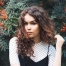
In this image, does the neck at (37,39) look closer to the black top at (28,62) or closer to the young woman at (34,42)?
the young woman at (34,42)

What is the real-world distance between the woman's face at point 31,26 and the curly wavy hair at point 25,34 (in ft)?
0.13

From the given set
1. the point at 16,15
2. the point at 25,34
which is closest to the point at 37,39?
the point at 25,34

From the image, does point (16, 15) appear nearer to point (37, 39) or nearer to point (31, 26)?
point (37, 39)

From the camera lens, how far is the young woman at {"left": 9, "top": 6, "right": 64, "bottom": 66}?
3.57 meters

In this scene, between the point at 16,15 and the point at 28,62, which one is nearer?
the point at 28,62

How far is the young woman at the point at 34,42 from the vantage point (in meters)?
3.57

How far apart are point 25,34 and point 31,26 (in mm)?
111

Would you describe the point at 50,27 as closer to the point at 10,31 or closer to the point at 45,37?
the point at 45,37

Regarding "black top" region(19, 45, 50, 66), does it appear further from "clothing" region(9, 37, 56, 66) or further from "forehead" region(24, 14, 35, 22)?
"forehead" region(24, 14, 35, 22)

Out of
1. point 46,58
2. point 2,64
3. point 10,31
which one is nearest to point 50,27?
point 46,58

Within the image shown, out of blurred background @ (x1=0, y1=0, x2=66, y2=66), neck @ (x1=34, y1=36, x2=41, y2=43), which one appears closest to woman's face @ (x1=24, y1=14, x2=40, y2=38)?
neck @ (x1=34, y1=36, x2=41, y2=43)

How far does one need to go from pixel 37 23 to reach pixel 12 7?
1.08m

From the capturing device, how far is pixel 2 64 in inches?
215

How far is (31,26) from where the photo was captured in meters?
3.53
